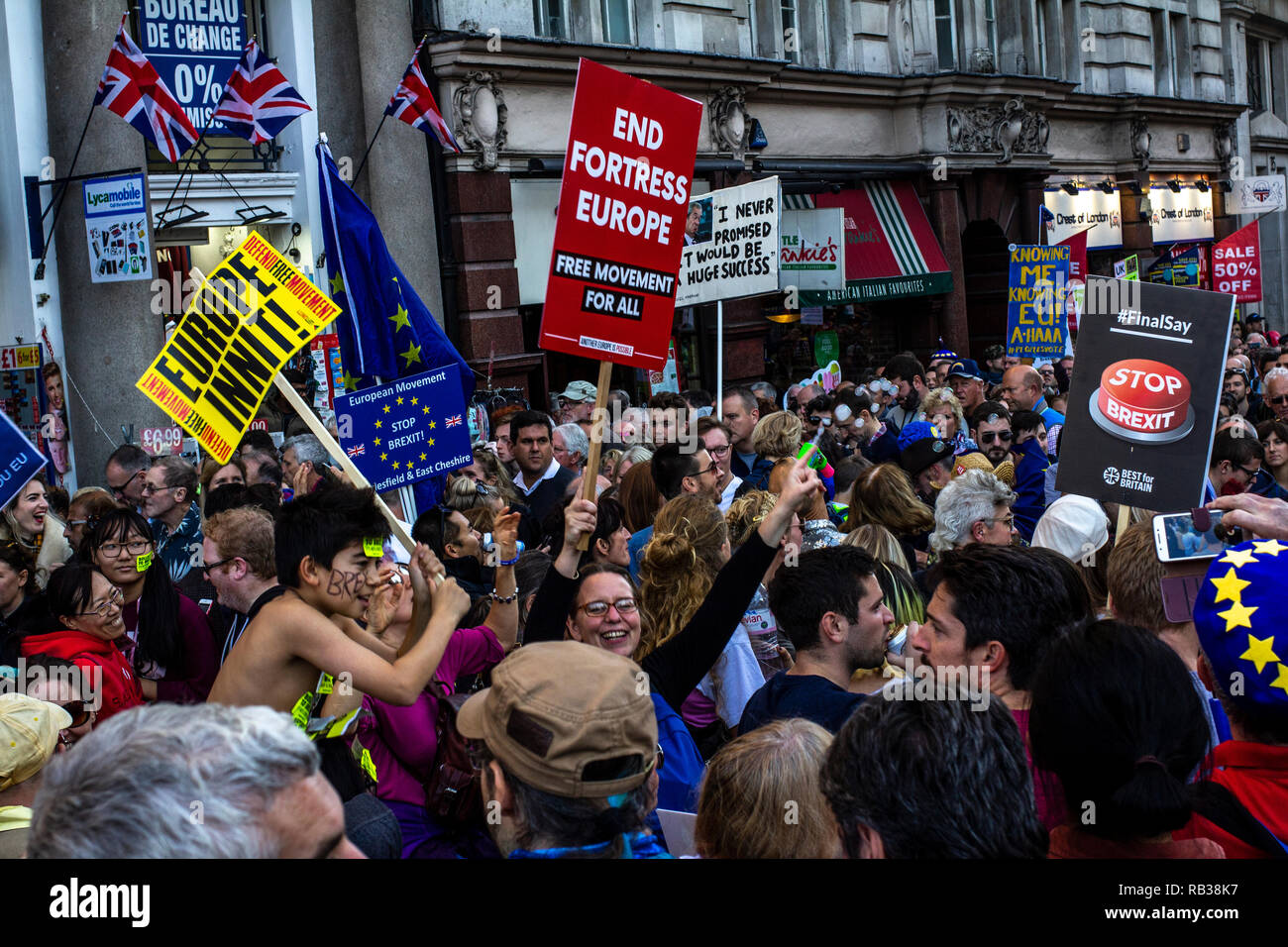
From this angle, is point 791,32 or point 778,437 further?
point 791,32

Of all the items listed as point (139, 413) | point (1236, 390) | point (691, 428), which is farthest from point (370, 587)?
point (1236, 390)

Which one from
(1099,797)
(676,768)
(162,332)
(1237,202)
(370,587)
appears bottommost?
(676,768)

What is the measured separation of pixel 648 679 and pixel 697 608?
141cm

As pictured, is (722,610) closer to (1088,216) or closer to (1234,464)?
(1234,464)

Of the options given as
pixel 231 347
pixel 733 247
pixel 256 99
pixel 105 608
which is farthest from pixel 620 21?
pixel 105 608

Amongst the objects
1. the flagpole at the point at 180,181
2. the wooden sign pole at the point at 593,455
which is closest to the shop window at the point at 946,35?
the flagpole at the point at 180,181

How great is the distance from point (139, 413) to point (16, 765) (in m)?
9.55

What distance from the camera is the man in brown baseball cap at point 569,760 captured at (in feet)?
7.98

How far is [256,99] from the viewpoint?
38.9 ft

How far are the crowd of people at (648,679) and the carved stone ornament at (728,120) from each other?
1109 centimetres

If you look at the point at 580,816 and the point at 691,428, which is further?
the point at 691,428

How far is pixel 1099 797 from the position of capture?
2518mm

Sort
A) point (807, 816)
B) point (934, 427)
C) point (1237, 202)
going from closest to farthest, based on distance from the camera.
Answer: point (807, 816) < point (934, 427) < point (1237, 202)

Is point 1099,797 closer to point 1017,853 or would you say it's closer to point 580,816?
point 1017,853
